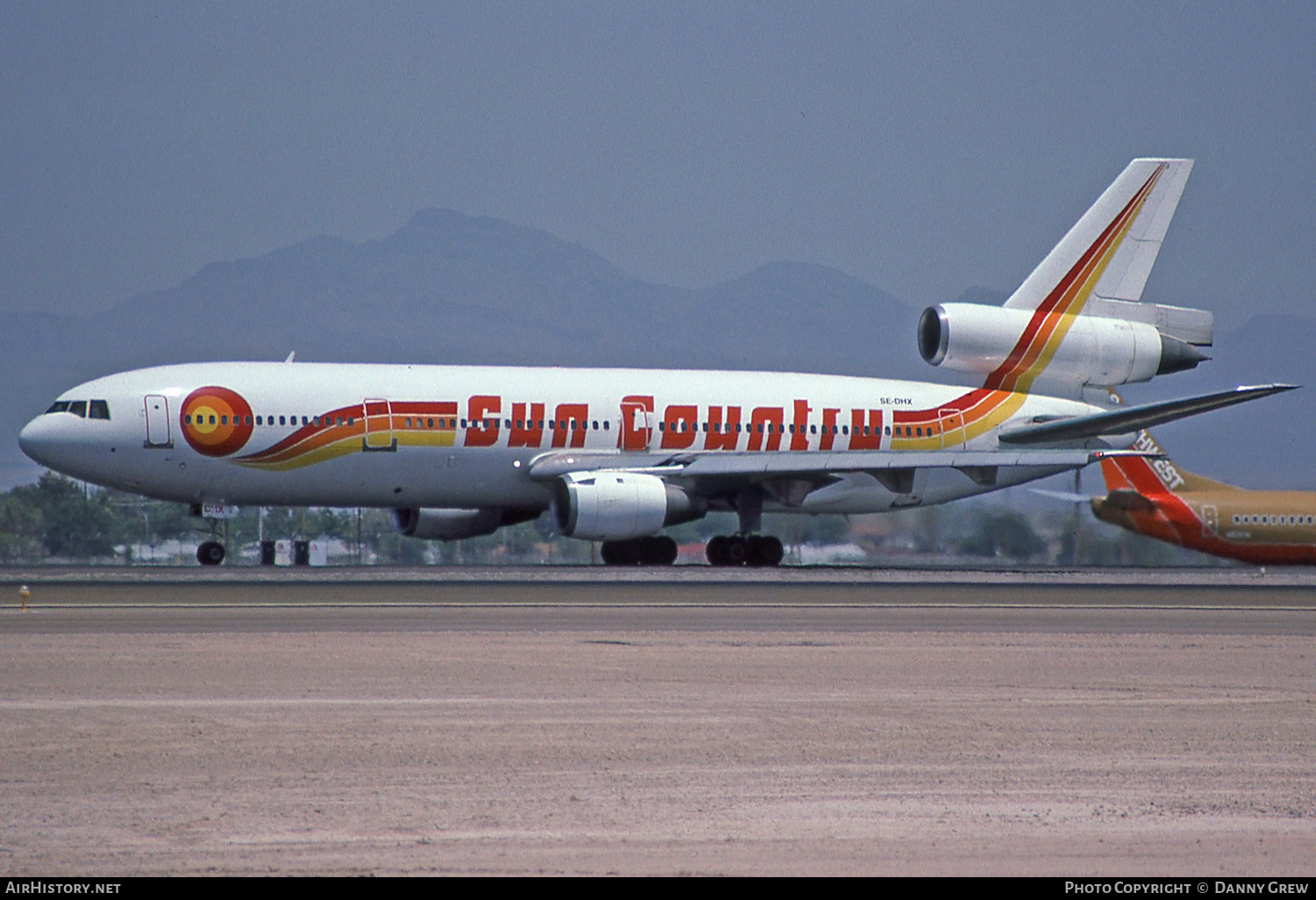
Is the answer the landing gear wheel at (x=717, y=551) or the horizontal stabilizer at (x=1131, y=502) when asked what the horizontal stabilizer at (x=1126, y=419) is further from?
the landing gear wheel at (x=717, y=551)

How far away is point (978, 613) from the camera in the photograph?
2436 centimetres

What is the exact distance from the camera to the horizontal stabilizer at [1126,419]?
37.0 m

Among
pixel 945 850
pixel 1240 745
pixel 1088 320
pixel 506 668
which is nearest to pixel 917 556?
pixel 1088 320

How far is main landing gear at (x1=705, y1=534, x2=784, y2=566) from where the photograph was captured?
128ft

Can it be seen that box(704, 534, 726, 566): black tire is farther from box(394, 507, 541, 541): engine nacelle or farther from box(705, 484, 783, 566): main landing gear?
box(394, 507, 541, 541): engine nacelle

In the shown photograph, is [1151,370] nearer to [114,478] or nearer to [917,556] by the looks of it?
[917,556]

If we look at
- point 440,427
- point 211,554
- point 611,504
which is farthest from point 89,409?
point 611,504

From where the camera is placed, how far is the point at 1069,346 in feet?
140

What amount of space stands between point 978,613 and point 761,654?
675 cm

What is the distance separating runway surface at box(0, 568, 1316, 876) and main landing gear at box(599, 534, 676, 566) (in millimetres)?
15325

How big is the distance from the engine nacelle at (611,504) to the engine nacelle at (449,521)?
16.0ft

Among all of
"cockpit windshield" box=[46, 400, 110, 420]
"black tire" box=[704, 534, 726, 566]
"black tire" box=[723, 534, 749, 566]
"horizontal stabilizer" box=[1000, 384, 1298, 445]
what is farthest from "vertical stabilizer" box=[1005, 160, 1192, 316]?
"cockpit windshield" box=[46, 400, 110, 420]

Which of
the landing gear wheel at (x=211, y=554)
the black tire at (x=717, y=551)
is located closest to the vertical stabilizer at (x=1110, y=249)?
the black tire at (x=717, y=551)

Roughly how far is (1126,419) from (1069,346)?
4.02m
